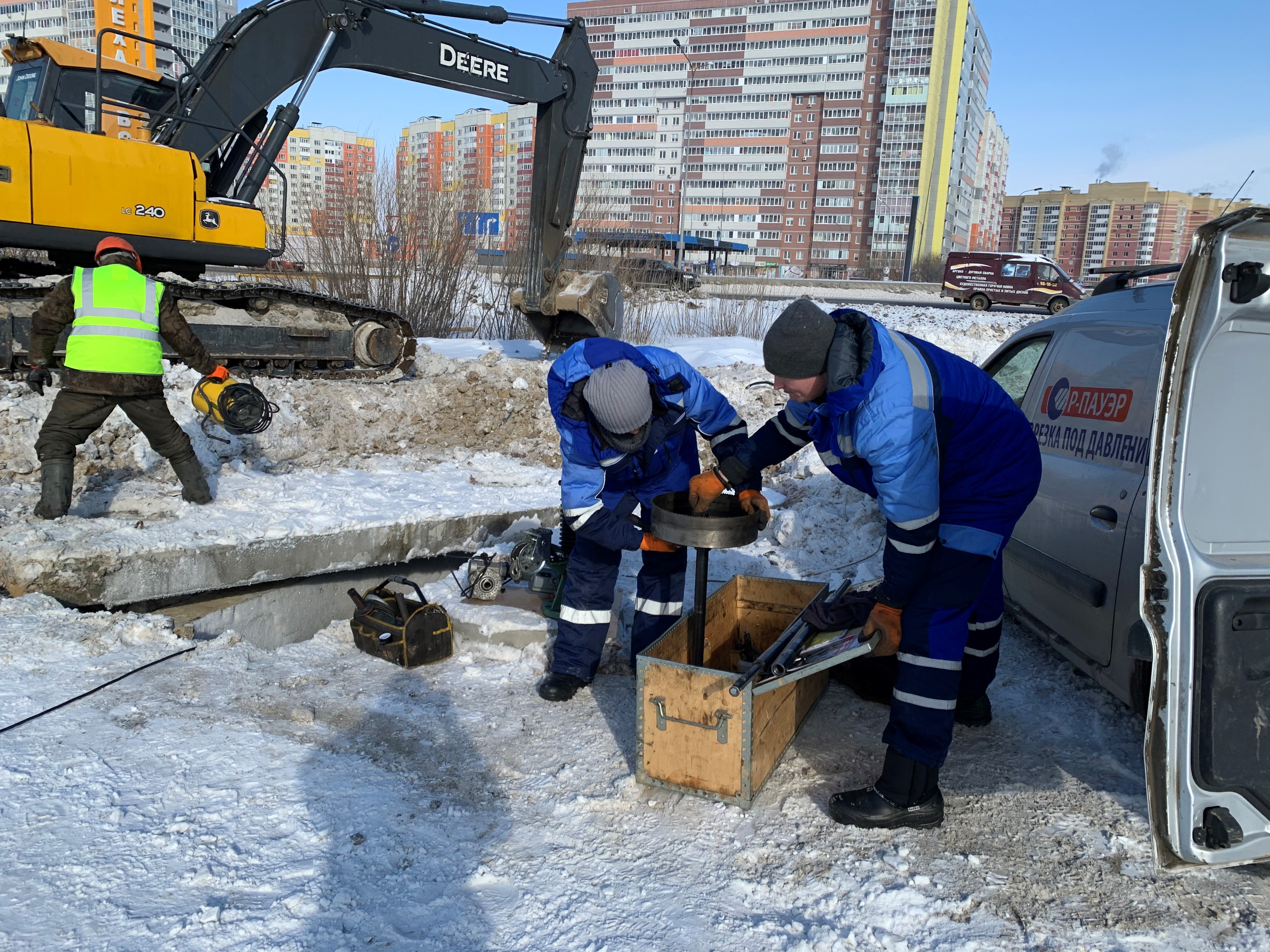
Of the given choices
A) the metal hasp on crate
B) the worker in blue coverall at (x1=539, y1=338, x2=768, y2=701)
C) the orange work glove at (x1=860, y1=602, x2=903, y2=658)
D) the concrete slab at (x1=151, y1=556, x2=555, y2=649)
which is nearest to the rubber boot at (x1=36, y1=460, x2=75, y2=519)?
the concrete slab at (x1=151, y1=556, x2=555, y2=649)

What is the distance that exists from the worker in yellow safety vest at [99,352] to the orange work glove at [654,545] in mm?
3502

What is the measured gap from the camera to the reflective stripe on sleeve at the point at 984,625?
3.86 m

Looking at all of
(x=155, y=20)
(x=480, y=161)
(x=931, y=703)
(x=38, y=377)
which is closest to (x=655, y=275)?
(x=38, y=377)

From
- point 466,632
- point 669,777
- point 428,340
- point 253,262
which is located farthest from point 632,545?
point 428,340

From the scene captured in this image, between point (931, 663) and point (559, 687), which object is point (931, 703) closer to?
point (931, 663)

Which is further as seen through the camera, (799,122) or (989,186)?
(989,186)

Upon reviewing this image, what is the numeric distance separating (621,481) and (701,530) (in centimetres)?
93

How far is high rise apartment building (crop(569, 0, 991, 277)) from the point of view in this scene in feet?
244

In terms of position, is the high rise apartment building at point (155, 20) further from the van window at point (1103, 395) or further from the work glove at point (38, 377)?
the van window at point (1103, 395)

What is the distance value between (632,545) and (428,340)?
970 centimetres

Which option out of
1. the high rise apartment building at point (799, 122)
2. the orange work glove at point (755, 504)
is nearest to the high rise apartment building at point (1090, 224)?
the high rise apartment building at point (799, 122)

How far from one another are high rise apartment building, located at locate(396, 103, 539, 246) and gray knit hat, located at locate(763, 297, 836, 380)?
7236 mm

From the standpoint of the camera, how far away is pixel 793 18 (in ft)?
269

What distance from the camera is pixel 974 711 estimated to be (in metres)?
4.04
